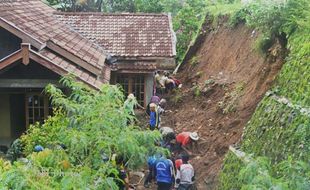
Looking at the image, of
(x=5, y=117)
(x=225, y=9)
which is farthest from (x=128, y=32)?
(x=5, y=117)

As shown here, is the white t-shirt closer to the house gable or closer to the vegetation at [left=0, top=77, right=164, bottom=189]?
the vegetation at [left=0, top=77, right=164, bottom=189]

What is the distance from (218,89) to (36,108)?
7.06m

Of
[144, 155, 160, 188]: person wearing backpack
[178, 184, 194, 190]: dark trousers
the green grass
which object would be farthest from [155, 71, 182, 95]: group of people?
[178, 184, 194, 190]: dark trousers

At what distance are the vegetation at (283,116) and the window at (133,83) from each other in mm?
7756

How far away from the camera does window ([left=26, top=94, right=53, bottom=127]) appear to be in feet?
43.3

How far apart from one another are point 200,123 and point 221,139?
2476 millimetres

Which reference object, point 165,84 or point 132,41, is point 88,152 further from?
point 165,84

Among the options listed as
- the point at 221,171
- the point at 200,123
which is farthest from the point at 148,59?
the point at 221,171

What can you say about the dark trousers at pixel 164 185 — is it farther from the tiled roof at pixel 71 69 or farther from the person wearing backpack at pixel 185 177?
the tiled roof at pixel 71 69

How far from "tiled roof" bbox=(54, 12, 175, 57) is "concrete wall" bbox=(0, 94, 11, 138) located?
19.6 ft

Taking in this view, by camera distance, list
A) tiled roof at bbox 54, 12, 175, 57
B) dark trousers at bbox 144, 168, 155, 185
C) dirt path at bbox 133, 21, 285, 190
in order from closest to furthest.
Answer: dark trousers at bbox 144, 168, 155, 185 → dirt path at bbox 133, 21, 285, 190 → tiled roof at bbox 54, 12, 175, 57

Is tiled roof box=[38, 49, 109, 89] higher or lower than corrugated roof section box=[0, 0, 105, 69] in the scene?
lower

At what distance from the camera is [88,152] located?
8.34m

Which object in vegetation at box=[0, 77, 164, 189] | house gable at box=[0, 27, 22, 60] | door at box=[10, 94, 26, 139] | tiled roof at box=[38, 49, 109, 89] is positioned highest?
house gable at box=[0, 27, 22, 60]
